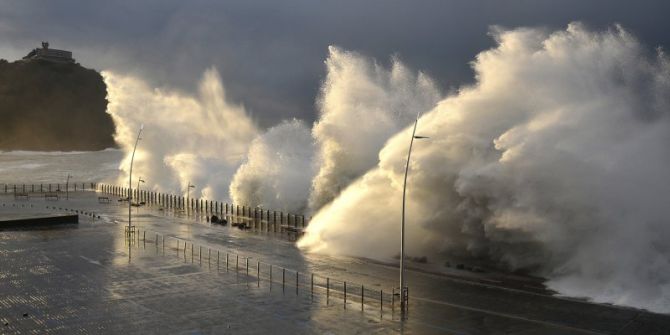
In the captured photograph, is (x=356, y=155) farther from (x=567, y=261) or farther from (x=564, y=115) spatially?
(x=567, y=261)

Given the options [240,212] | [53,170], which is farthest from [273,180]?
[53,170]

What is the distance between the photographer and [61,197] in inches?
2244

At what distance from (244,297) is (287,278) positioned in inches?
127

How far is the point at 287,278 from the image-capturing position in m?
20.9

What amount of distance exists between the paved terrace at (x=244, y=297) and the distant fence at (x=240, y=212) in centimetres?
894

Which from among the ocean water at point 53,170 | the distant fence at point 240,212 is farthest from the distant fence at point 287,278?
the ocean water at point 53,170

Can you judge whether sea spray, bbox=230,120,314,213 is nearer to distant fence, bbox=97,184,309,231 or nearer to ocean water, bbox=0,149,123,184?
distant fence, bbox=97,184,309,231

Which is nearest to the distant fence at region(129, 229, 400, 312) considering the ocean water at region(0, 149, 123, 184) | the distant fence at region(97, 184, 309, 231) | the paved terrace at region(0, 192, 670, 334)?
the paved terrace at region(0, 192, 670, 334)

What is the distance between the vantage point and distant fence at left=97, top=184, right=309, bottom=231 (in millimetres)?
37219

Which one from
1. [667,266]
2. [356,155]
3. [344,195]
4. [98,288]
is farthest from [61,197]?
[667,266]

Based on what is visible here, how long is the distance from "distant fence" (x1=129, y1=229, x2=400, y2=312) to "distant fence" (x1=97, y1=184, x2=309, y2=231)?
744 centimetres

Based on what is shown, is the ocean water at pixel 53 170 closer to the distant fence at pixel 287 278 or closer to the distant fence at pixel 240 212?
the distant fence at pixel 240 212

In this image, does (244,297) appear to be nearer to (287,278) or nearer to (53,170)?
(287,278)

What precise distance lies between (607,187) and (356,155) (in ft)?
72.9
